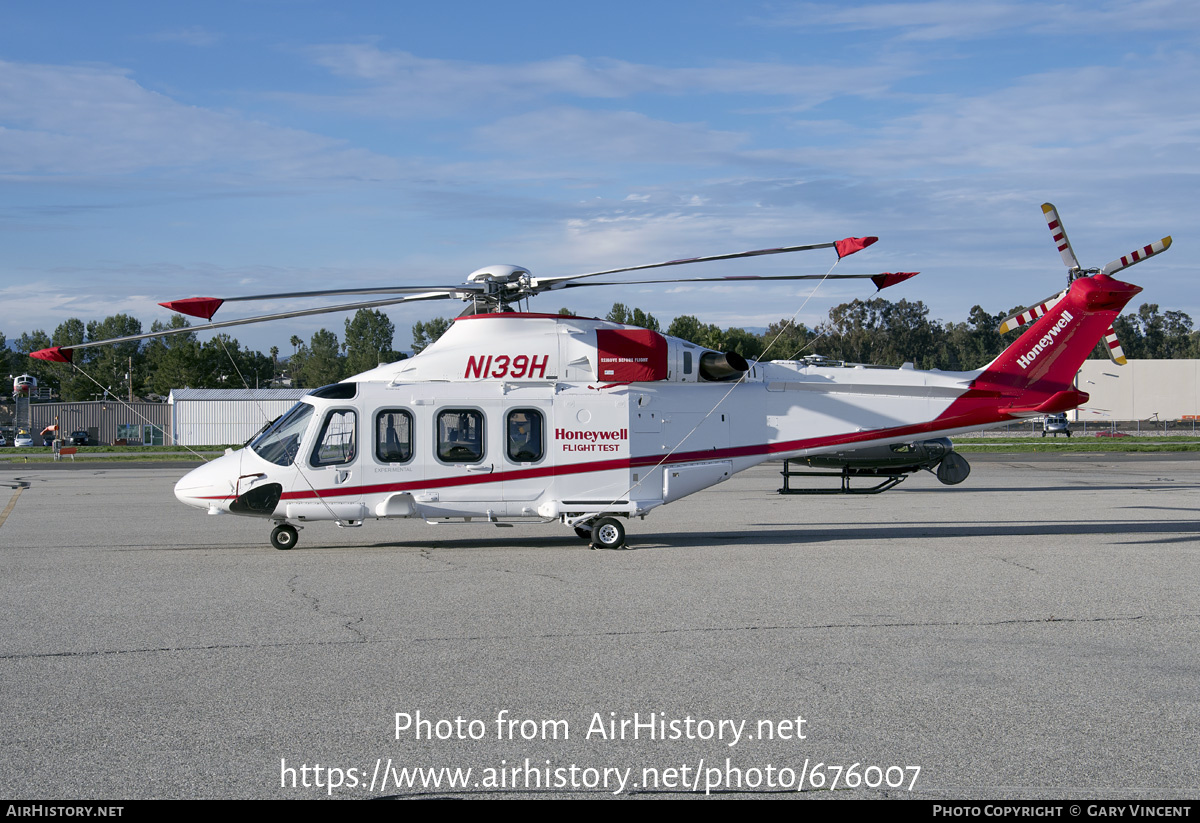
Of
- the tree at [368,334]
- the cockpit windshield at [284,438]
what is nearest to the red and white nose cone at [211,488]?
the cockpit windshield at [284,438]

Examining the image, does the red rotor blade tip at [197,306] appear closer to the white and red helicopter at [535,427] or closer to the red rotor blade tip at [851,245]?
the white and red helicopter at [535,427]

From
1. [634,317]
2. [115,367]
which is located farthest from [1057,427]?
[115,367]

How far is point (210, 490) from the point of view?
1259 centimetres

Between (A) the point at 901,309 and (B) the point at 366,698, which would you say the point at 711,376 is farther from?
(A) the point at 901,309

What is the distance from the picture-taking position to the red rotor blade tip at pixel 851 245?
1019 cm

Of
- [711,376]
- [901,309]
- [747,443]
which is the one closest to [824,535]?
[747,443]

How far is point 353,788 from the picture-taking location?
462 centimetres

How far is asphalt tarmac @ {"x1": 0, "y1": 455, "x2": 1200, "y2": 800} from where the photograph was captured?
4777 millimetres

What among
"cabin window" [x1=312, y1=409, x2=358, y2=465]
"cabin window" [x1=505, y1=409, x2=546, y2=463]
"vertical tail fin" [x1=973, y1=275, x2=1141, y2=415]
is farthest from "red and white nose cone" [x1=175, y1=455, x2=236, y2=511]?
"vertical tail fin" [x1=973, y1=275, x2=1141, y2=415]

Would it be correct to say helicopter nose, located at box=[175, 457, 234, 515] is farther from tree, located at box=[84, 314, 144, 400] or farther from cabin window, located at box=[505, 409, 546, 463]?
tree, located at box=[84, 314, 144, 400]

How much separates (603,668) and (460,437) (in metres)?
6.52

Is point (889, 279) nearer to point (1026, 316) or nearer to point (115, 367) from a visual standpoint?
point (1026, 316)

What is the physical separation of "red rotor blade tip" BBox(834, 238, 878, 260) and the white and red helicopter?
1.42m

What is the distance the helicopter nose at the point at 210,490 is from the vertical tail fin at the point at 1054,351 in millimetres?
10676
